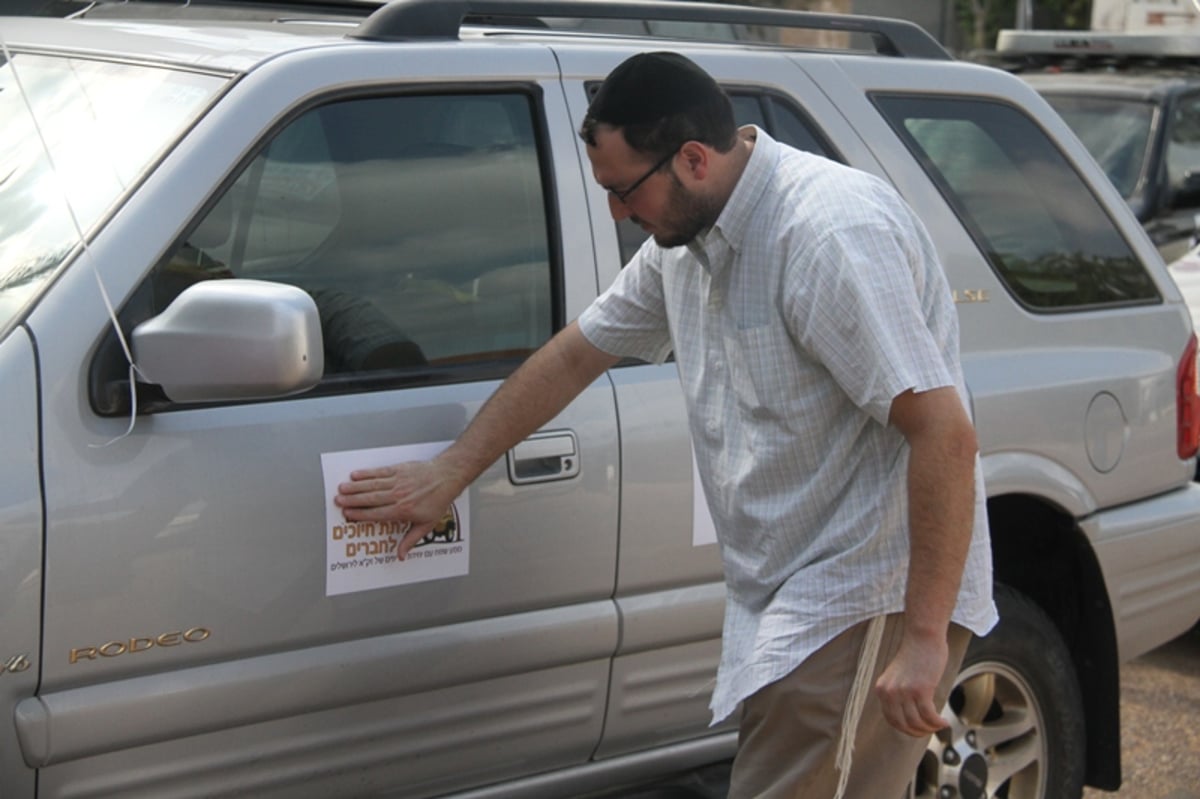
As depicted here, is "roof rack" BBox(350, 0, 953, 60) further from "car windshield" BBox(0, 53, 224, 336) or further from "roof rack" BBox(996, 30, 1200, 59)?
"roof rack" BBox(996, 30, 1200, 59)

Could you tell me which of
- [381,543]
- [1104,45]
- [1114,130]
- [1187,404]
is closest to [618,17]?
[381,543]

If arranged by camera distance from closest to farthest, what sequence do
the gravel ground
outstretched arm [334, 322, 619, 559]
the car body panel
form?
the car body panel, outstretched arm [334, 322, 619, 559], the gravel ground

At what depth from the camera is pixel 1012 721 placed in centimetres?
369

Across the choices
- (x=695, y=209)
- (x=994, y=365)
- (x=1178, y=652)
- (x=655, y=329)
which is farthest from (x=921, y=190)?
(x=1178, y=652)

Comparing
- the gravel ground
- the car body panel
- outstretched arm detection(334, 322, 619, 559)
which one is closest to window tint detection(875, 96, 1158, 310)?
outstretched arm detection(334, 322, 619, 559)

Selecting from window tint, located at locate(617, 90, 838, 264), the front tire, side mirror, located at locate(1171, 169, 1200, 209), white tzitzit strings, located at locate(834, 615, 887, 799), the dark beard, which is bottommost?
side mirror, located at locate(1171, 169, 1200, 209)

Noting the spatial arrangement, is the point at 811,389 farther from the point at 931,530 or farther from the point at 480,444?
the point at 480,444

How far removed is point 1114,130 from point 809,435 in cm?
789

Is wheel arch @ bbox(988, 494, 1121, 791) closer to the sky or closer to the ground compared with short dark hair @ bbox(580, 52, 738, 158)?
closer to the ground

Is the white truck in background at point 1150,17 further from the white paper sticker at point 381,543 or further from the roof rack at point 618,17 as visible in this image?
the white paper sticker at point 381,543

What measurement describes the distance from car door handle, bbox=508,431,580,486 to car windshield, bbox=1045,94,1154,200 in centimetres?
720

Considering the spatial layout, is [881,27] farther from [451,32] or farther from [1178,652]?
[1178,652]

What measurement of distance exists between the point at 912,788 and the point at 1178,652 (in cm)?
287

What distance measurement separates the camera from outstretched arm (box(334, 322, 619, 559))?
8.99ft
